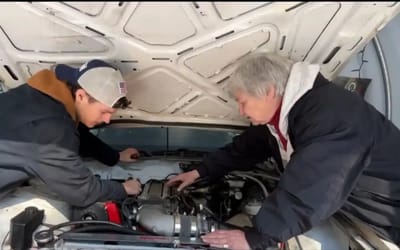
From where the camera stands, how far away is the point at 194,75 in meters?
2.07

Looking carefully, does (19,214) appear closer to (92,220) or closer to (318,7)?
(92,220)

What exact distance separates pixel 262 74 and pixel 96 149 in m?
0.88

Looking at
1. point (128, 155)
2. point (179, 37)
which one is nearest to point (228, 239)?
point (179, 37)

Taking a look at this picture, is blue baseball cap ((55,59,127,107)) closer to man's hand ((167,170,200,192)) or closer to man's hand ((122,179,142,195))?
man's hand ((122,179,142,195))

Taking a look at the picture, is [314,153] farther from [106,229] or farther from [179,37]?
[106,229]

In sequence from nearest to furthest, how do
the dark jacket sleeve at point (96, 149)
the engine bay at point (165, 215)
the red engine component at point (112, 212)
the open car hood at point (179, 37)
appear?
the open car hood at point (179, 37)
the engine bay at point (165, 215)
the red engine component at point (112, 212)
the dark jacket sleeve at point (96, 149)

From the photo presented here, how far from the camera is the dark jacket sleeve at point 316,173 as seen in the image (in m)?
1.76

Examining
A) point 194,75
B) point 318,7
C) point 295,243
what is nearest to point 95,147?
point 194,75

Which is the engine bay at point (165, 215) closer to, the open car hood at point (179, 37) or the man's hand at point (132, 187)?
the man's hand at point (132, 187)

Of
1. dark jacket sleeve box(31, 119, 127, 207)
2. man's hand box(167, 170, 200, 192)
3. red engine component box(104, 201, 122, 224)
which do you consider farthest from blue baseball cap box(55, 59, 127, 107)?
man's hand box(167, 170, 200, 192)

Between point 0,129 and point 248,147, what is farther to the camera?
point 248,147

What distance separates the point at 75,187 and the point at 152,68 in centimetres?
48

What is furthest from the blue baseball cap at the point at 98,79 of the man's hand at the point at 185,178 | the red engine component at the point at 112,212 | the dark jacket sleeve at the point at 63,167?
the man's hand at the point at 185,178

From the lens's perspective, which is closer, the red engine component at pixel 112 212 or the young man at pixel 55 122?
the young man at pixel 55 122
